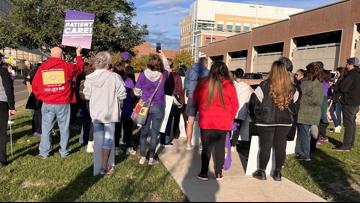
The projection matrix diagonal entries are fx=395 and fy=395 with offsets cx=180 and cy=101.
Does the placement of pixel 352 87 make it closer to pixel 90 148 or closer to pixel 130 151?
pixel 130 151

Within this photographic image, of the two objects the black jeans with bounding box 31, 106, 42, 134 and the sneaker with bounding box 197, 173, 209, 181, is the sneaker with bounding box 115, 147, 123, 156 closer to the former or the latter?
the sneaker with bounding box 197, 173, 209, 181

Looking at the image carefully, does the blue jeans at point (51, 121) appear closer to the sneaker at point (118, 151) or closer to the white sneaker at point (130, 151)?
the sneaker at point (118, 151)

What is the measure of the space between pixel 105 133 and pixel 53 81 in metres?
1.42

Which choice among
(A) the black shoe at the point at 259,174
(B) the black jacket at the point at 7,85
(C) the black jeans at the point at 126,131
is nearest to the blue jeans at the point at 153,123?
(C) the black jeans at the point at 126,131

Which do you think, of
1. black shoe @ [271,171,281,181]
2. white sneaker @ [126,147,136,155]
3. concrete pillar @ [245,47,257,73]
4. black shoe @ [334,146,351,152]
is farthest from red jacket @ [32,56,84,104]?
concrete pillar @ [245,47,257,73]

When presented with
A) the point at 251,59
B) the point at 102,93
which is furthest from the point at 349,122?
the point at 251,59

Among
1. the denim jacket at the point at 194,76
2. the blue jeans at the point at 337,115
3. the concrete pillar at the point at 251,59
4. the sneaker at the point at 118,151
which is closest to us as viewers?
Answer: the sneaker at the point at 118,151

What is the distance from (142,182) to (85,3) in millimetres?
19526

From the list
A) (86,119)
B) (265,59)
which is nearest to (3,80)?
(86,119)

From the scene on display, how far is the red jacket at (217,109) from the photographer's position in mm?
5598

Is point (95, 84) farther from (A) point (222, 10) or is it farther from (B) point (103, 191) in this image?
(A) point (222, 10)

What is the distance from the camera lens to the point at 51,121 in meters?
6.81

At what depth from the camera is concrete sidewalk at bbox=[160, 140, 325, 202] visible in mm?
5051

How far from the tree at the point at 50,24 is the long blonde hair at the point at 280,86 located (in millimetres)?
Answer: 18271
